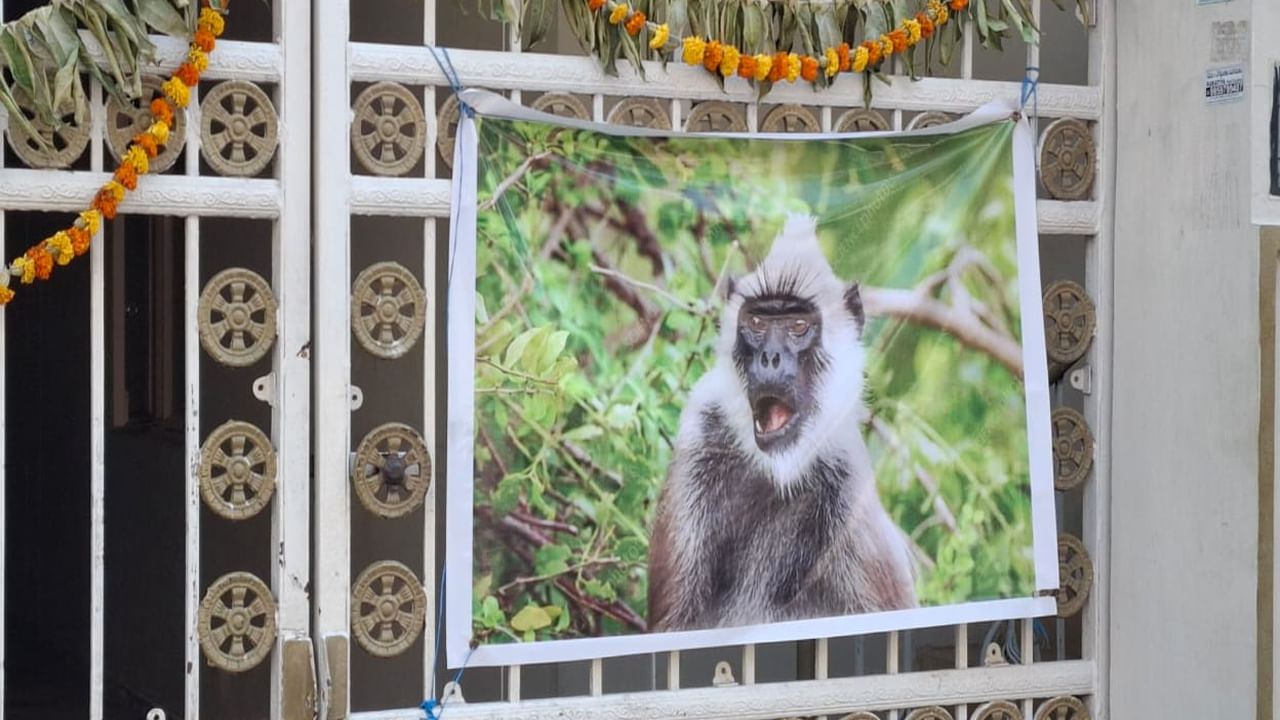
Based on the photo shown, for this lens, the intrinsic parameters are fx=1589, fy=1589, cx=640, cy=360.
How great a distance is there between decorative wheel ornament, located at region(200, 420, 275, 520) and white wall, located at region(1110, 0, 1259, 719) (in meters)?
1.92

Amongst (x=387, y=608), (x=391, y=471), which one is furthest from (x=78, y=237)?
(x=387, y=608)

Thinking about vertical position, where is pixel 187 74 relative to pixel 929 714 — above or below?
above

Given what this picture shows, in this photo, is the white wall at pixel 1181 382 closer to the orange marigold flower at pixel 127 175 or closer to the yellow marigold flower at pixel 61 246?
the orange marigold flower at pixel 127 175

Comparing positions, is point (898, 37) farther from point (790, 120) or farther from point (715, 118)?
point (715, 118)

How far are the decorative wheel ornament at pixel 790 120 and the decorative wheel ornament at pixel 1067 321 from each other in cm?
71

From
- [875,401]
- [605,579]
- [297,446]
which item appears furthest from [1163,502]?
[297,446]

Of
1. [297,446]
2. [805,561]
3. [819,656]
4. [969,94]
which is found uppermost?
[969,94]

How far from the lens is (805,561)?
3373 millimetres

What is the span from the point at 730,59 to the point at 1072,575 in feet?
4.74

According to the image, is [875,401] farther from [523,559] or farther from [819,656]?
[523,559]

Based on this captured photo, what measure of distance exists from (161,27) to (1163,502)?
234 cm

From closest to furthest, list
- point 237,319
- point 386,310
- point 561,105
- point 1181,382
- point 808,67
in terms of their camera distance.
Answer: point 237,319 < point 386,310 < point 561,105 < point 808,67 < point 1181,382

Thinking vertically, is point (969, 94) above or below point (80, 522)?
above

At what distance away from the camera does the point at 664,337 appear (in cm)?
326
